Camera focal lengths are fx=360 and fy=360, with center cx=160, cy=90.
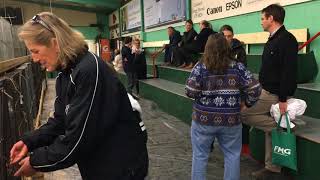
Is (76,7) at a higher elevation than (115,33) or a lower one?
higher

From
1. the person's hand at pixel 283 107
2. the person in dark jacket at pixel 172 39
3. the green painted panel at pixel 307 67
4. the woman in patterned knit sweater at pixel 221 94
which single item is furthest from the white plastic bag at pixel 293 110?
the person in dark jacket at pixel 172 39

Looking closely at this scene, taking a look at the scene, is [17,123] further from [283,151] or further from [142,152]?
[283,151]

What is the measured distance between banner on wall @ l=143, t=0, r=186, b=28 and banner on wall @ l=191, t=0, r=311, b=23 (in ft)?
2.61

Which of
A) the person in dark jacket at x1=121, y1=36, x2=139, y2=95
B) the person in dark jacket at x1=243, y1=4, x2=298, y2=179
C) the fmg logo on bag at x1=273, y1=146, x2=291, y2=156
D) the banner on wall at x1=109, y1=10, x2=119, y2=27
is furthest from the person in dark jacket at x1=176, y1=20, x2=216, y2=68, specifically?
the banner on wall at x1=109, y1=10, x2=119, y2=27

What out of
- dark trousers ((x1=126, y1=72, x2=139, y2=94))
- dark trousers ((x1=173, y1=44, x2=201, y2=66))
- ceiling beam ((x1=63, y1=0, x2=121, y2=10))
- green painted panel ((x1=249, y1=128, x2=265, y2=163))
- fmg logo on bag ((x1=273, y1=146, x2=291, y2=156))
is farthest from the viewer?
ceiling beam ((x1=63, y1=0, x2=121, y2=10))

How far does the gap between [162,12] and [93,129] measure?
10588mm

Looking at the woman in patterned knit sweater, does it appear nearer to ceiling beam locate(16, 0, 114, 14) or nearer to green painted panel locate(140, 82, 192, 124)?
green painted panel locate(140, 82, 192, 124)

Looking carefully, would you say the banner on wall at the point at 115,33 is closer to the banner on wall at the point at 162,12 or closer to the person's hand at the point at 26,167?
the banner on wall at the point at 162,12

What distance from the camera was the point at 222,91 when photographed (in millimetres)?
2924

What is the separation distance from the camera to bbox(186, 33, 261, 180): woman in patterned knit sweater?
2912mm

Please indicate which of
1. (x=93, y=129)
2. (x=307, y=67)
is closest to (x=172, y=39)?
(x=307, y=67)

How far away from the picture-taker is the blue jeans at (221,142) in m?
3.02

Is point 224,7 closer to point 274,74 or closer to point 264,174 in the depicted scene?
point 274,74

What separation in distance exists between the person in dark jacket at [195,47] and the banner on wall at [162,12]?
1.75 metres
